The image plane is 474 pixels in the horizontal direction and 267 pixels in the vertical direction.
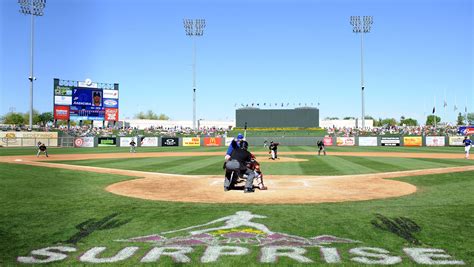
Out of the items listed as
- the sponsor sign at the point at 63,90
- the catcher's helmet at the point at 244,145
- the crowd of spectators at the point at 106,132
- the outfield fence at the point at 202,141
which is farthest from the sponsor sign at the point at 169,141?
the catcher's helmet at the point at 244,145

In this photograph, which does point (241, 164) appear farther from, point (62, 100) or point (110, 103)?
point (110, 103)

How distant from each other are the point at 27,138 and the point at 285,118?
4764 cm

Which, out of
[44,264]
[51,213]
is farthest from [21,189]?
[44,264]

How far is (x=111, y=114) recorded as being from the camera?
5881cm

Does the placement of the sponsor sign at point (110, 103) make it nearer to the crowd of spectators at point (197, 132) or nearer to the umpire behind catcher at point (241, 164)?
the crowd of spectators at point (197, 132)

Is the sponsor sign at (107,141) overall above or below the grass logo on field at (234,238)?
above

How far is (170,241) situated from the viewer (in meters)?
6.04

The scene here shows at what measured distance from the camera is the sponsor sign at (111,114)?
58250mm

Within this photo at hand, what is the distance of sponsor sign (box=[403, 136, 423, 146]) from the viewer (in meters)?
55.0

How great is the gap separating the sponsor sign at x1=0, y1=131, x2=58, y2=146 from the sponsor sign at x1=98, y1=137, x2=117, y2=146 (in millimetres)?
6353

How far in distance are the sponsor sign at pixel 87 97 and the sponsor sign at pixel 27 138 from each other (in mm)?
6339

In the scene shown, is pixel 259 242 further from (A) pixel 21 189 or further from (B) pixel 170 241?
(A) pixel 21 189

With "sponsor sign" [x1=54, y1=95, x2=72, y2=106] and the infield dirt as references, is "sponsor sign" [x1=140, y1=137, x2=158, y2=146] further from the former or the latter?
the infield dirt

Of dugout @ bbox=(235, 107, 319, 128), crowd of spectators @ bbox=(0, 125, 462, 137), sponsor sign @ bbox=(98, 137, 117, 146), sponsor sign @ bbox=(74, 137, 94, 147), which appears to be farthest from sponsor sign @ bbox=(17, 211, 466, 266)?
dugout @ bbox=(235, 107, 319, 128)
